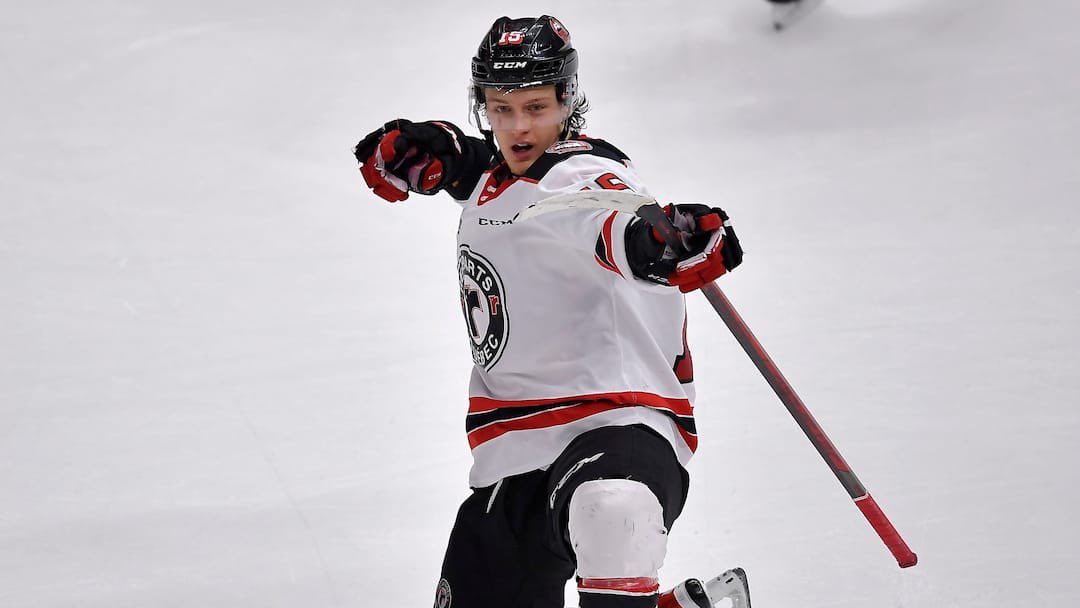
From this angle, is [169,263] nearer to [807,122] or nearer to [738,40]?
[807,122]

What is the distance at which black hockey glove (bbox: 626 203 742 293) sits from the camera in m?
1.58

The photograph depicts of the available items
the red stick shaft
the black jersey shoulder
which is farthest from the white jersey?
the red stick shaft

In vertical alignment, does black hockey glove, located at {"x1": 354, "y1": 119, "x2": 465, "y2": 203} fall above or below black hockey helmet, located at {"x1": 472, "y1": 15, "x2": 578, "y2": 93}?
below

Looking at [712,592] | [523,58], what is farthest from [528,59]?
[712,592]

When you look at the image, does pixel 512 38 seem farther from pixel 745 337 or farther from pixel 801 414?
pixel 801 414

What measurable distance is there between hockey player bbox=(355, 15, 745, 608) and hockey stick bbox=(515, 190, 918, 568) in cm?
5

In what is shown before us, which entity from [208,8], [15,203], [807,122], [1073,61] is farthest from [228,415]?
[1073,61]

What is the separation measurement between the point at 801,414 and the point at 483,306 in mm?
506

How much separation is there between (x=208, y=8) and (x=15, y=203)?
2069 millimetres

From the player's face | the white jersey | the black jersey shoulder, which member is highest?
the player's face

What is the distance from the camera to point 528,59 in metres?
1.87

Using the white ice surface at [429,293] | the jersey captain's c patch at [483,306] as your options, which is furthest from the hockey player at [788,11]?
the jersey captain's c patch at [483,306]

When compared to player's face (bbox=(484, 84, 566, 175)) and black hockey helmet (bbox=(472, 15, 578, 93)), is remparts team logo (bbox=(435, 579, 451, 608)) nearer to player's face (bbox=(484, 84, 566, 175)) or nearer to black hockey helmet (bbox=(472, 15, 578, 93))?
player's face (bbox=(484, 84, 566, 175))

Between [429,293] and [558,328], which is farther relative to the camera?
[429,293]
